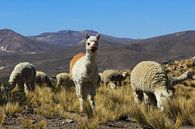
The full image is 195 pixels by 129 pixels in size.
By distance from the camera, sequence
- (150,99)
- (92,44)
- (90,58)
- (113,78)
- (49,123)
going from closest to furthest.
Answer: (49,123) < (92,44) < (90,58) < (150,99) < (113,78)

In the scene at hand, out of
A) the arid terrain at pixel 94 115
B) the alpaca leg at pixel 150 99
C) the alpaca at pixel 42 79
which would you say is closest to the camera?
the arid terrain at pixel 94 115

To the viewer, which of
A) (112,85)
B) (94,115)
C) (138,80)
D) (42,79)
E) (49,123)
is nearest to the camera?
(49,123)

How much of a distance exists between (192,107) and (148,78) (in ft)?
4.55

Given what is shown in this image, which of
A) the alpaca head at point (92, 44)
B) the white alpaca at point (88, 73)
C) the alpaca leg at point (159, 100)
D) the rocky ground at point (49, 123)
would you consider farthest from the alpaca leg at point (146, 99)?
the alpaca head at point (92, 44)

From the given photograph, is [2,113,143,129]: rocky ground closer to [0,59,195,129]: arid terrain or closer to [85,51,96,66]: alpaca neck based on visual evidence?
[0,59,195,129]: arid terrain

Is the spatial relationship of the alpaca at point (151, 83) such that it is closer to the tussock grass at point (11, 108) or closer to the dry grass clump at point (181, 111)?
the dry grass clump at point (181, 111)

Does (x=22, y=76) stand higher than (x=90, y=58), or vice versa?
(x=90, y=58)

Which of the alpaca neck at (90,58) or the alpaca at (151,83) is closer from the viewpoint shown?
the alpaca at (151,83)

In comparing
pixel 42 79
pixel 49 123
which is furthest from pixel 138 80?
pixel 42 79

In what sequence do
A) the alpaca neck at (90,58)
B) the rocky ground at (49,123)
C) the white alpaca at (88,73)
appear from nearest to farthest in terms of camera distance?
the rocky ground at (49,123), the white alpaca at (88,73), the alpaca neck at (90,58)

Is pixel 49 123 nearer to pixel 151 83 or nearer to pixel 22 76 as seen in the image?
pixel 151 83

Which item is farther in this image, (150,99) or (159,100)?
(150,99)

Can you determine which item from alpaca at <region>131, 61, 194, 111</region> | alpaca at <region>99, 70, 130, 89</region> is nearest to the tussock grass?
alpaca at <region>131, 61, 194, 111</region>

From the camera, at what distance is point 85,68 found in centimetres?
1038
